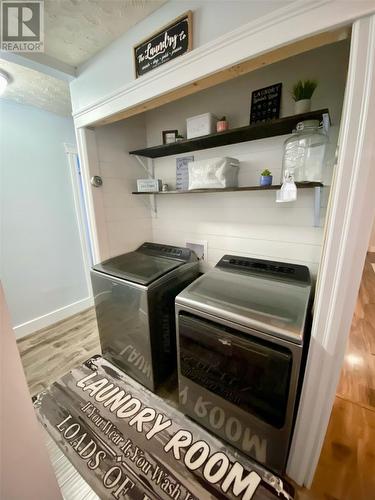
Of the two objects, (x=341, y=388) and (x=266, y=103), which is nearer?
(x=266, y=103)

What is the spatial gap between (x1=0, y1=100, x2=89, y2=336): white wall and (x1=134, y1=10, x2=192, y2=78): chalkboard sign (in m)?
1.53

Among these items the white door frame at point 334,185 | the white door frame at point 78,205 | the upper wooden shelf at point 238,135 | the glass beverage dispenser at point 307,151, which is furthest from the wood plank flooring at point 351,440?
the white door frame at point 78,205

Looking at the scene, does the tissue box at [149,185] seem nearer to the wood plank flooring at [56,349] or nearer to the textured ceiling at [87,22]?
the textured ceiling at [87,22]

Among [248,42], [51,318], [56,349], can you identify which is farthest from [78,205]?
[248,42]

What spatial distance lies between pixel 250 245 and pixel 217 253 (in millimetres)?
296

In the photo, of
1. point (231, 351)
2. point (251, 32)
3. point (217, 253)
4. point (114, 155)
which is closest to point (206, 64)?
point (251, 32)

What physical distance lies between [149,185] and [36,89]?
1.15 m

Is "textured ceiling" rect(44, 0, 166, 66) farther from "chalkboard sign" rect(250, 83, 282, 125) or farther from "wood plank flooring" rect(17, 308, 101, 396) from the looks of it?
"wood plank flooring" rect(17, 308, 101, 396)

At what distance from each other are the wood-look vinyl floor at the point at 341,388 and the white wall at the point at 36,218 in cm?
35

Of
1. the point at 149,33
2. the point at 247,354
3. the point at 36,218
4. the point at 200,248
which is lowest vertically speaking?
the point at 247,354

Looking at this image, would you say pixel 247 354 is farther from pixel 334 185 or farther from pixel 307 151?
pixel 307 151

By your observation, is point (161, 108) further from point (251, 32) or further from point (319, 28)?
point (319, 28)

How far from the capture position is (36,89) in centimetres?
162

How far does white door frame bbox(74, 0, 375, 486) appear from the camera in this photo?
2.10 feet
